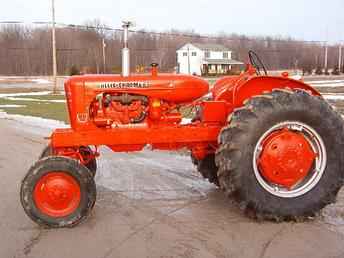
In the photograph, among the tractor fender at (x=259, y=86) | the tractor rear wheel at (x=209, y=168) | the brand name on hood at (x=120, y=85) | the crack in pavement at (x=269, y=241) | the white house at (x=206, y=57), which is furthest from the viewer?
the white house at (x=206, y=57)

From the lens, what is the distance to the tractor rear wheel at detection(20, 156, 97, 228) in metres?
4.41

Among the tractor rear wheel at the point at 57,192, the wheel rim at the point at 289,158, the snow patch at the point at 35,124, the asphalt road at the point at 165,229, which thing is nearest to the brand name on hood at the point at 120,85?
the tractor rear wheel at the point at 57,192

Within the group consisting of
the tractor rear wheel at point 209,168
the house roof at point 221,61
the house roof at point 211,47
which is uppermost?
the house roof at point 211,47

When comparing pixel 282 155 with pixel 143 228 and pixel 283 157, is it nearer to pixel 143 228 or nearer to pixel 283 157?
pixel 283 157

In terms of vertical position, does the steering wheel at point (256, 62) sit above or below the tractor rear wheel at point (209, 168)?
above

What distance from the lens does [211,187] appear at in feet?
19.3

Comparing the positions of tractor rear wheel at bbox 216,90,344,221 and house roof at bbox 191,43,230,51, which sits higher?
house roof at bbox 191,43,230,51

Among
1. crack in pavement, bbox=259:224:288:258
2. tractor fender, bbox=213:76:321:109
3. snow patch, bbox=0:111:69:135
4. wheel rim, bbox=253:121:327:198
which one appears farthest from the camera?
snow patch, bbox=0:111:69:135

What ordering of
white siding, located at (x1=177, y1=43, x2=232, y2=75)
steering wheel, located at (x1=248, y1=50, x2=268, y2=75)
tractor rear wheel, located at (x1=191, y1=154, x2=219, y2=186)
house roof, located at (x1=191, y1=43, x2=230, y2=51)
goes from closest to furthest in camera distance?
steering wheel, located at (x1=248, y1=50, x2=268, y2=75) < tractor rear wheel, located at (x1=191, y1=154, x2=219, y2=186) < white siding, located at (x1=177, y1=43, x2=232, y2=75) < house roof, located at (x1=191, y1=43, x2=230, y2=51)

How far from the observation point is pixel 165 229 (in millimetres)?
4410

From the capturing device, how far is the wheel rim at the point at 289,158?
4605 millimetres

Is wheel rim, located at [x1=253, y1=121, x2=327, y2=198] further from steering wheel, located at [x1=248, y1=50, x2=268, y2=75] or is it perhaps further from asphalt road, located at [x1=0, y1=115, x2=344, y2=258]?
steering wheel, located at [x1=248, y1=50, x2=268, y2=75]

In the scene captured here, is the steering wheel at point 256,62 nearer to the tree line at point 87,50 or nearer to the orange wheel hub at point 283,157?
the orange wheel hub at point 283,157

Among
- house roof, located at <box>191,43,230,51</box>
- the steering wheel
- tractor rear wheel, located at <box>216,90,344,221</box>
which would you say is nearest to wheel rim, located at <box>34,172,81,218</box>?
tractor rear wheel, located at <box>216,90,344,221</box>
